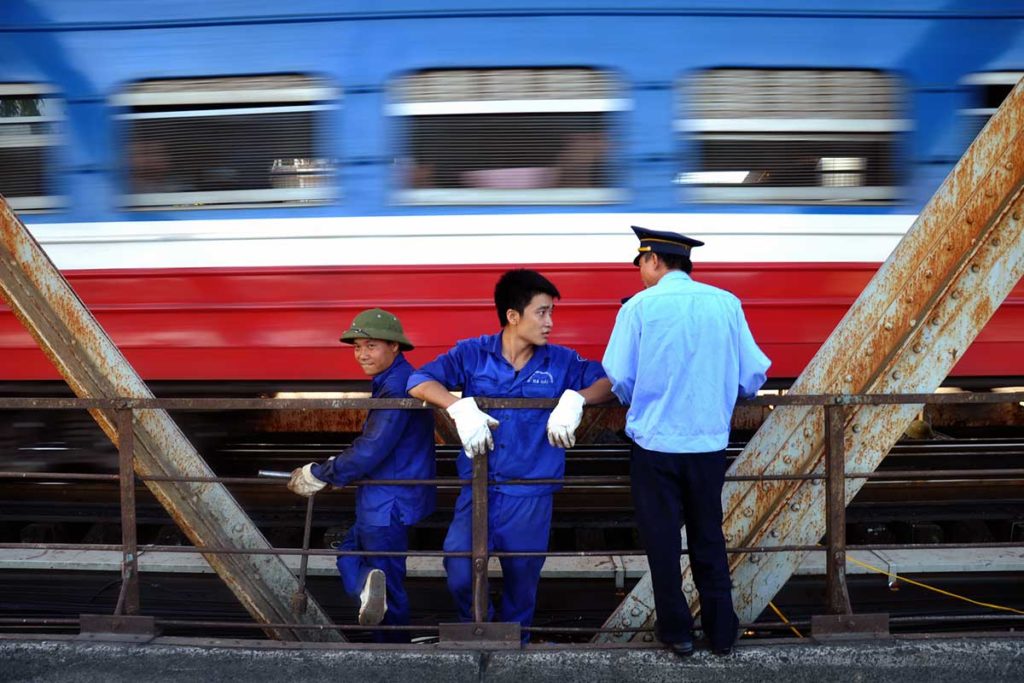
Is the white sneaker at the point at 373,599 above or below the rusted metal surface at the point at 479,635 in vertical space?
above

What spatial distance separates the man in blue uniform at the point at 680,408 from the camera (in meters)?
2.70

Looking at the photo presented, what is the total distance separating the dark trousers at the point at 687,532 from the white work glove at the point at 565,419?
9.0 inches

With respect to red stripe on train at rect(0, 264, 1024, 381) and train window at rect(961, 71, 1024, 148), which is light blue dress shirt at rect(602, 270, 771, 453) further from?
train window at rect(961, 71, 1024, 148)

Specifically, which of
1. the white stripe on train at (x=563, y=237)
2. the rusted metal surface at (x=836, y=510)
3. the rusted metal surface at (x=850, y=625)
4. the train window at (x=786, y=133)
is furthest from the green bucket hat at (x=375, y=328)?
→ the train window at (x=786, y=133)

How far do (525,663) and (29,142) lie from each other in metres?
4.06

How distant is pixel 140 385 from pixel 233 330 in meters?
1.41

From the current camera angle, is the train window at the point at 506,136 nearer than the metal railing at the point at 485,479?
No

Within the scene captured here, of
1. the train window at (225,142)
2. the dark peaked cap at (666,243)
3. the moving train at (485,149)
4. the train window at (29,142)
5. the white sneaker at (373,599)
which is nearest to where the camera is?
the dark peaked cap at (666,243)

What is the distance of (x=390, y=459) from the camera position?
329cm

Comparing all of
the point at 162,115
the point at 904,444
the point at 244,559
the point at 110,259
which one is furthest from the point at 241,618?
the point at 904,444

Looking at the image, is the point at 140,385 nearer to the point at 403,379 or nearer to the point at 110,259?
the point at 403,379

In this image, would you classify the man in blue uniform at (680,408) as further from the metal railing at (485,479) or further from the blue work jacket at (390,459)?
the blue work jacket at (390,459)

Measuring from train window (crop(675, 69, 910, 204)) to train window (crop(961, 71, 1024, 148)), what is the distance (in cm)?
35

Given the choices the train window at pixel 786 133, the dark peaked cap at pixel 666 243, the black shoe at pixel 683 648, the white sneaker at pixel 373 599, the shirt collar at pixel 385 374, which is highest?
the train window at pixel 786 133
